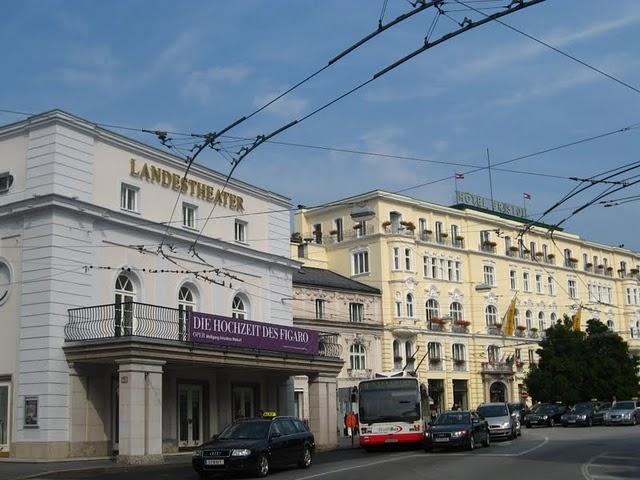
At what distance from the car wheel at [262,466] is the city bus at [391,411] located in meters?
11.1

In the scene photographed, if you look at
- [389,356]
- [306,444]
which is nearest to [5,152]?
[306,444]

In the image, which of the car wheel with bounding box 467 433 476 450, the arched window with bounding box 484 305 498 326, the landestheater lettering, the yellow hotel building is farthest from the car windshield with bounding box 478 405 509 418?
the arched window with bounding box 484 305 498 326

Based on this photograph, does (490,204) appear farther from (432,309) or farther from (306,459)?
(306,459)

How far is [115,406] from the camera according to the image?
30.7 m

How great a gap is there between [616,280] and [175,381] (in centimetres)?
6320

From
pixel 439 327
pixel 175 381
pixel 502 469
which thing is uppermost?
pixel 439 327

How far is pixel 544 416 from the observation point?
54.4m

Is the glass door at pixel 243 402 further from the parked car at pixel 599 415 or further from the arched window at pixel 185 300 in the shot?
the parked car at pixel 599 415

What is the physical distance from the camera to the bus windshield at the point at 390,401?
32.7m

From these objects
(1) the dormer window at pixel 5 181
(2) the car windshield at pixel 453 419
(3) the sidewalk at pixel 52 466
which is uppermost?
(1) the dormer window at pixel 5 181

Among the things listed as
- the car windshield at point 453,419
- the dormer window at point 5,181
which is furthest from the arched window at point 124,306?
the car windshield at point 453,419

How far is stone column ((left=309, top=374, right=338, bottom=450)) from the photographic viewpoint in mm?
36125

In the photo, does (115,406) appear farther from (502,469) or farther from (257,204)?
(502,469)

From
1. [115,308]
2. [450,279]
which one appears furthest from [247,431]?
[450,279]
